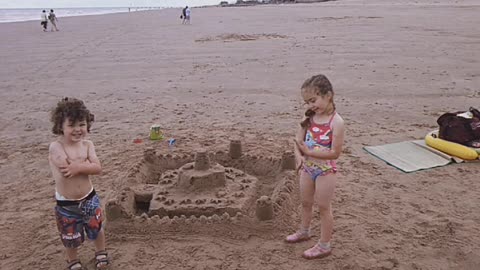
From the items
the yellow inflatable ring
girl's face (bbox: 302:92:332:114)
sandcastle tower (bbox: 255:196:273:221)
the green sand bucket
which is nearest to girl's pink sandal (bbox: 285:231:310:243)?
sandcastle tower (bbox: 255:196:273:221)

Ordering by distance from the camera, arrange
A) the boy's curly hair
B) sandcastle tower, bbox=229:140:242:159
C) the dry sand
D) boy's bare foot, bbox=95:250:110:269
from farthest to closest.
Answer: sandcastle tower, bbox=229:140:242:159 → the dry sand → boy's bare foot, bbox=95:250:110:269 → the boy's curly hair

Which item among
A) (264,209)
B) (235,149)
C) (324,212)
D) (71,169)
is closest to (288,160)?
(235,149)

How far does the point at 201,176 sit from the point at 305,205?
1114mm

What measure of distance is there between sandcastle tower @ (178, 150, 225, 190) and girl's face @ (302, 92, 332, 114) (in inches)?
57.0

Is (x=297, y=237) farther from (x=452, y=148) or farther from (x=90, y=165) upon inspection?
(x=452, y=148)

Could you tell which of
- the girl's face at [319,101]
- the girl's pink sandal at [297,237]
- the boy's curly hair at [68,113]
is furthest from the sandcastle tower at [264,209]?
the boy's curly hair at [68,113]

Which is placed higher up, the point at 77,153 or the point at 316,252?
the point at 77,153

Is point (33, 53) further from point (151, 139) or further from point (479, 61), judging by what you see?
point (479, 61)

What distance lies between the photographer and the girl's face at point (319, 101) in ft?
10.5

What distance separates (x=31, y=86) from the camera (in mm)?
10688

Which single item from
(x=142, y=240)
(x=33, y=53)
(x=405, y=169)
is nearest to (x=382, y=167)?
(x=405, y=169)

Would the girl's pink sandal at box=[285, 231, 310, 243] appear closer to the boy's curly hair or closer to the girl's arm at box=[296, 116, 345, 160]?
the girl's arm at box=[296, 116, 345, 160]

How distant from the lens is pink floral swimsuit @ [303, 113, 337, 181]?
326 centimetres

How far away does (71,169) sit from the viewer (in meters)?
3.08
